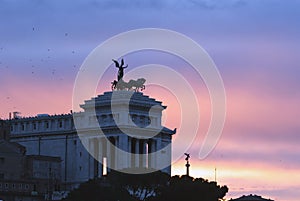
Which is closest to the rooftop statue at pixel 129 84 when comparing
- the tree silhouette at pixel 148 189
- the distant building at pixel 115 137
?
the distant building at pixel 115 137

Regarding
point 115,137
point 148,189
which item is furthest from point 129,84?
point 148,189

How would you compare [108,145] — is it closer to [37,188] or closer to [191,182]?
[37,188]

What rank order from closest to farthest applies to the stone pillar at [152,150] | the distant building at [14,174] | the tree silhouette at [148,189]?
the tree silhouette at [148,189], the distant building at [14,174], the stone pillar at [152,150]

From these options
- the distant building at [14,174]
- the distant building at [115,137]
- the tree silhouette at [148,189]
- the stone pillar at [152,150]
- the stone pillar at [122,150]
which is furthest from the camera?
the stone pillar at [152,150]

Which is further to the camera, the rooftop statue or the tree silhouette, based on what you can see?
the rooftop statue

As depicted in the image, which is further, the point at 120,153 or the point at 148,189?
the point at 120,153

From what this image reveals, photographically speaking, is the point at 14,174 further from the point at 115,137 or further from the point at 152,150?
the point at 152,150

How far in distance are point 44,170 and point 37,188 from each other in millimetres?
8765

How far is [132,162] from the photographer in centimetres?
19275

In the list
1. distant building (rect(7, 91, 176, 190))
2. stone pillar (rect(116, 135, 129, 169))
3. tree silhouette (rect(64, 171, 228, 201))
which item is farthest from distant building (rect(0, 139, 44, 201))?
tree silhouette (rect(64, 171, 228, 201))

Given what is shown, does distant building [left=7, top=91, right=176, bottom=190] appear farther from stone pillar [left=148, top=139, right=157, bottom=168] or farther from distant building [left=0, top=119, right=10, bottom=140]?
distant building [left=0, top=119, right=10, bottom=140]

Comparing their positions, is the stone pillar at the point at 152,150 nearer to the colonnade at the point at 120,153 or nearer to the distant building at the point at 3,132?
the colonnade at the point at 120,153

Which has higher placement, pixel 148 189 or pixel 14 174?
pixel 14 174

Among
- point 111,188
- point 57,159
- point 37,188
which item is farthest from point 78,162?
point 111,188
